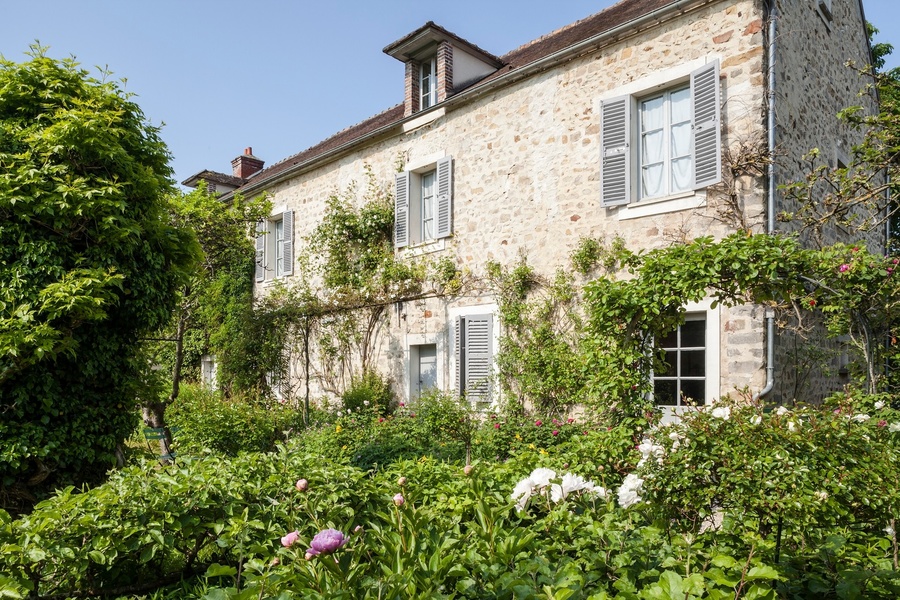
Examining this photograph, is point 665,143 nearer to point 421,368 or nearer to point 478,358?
point 478,358

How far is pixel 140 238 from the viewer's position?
5.64 metres

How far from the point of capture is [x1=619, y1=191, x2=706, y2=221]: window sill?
7043mm

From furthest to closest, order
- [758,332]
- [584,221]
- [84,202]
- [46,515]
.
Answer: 1. [584,221]
2. [758,332]
3. [84,202]
4. [46,515]

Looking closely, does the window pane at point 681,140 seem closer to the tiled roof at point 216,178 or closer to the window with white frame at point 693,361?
the window with white frame at point 693,361

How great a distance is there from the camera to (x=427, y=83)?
35.6 feet

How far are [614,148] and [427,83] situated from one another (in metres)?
4.31

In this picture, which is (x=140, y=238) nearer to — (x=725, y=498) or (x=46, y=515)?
(x=46, y=515)

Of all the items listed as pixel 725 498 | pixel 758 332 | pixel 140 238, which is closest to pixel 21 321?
pixel 140 238

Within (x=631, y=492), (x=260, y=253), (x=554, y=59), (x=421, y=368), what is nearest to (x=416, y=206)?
(x=421, y=368)

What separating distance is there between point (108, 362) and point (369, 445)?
2.73 metres

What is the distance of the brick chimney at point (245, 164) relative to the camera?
18.0 meters

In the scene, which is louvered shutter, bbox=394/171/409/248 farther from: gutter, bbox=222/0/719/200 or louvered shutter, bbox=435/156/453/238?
gutter, bbox=222/0/719/200

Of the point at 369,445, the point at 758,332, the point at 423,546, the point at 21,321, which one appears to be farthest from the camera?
the point at 369,445

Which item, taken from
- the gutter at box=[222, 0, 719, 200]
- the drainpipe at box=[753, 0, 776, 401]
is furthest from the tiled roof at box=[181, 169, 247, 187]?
the drainpipe at box=[753, 0, 776, 401]
